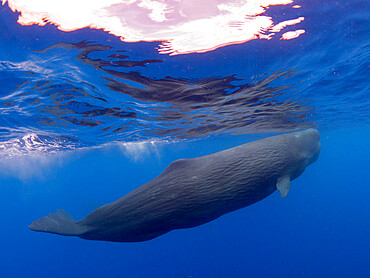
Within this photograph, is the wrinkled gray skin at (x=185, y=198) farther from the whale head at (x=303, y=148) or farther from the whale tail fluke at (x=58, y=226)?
the whale head at (x=303, y=148)

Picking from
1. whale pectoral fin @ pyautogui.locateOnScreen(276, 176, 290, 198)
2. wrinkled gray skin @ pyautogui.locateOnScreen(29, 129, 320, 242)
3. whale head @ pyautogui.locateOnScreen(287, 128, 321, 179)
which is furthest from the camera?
whale head @ pyautogui.locateOnScreen(287, 128, 321, 179)

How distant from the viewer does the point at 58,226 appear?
6.29 metres

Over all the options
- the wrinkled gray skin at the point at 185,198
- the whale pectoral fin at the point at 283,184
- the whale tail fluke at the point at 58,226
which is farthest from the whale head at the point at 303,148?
the whale tail fluke at the point at 58,226

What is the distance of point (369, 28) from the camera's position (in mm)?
7070

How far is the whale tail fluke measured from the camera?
19.9 ft

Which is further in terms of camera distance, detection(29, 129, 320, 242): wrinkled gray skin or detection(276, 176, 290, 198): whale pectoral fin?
detection(276, 176, 290, 198): whale pectoral fin

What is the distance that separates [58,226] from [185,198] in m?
3.64

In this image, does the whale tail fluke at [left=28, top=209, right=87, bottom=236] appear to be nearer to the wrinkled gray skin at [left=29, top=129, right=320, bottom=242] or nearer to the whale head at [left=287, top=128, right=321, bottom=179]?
the wrinkled gray skin at [left=29, top=129, right=320, bottom=242]

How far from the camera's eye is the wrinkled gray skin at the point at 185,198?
18.5ft

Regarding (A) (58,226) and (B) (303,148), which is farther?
(B) (303,148)

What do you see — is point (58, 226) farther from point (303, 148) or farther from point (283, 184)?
point (303, 148)

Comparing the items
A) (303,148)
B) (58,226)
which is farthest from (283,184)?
(58,226)

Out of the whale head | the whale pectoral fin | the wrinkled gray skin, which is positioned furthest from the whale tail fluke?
the whale head

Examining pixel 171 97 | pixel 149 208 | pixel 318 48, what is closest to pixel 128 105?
A: pixel 171 97
